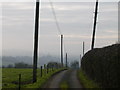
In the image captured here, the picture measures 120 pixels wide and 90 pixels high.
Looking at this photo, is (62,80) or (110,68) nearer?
(110,68)

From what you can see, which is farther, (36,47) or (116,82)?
(36,47)

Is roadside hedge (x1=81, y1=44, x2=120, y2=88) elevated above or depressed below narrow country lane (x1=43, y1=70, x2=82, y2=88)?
above

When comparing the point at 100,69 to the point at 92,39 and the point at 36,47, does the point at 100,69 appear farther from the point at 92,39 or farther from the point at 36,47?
the point at 92,39

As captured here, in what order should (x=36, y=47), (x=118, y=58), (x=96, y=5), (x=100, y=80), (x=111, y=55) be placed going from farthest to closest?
(x=96, y=5) → (x=36, y=47) → (x=100, y=80) → (x=111, y=55) → (x=118, y=58)

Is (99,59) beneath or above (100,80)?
above

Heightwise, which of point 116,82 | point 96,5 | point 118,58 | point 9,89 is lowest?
point 9,89

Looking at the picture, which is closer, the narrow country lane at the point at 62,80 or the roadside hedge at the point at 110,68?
the roadside hedge at the point at 110,68

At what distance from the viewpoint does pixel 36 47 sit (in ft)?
95.3

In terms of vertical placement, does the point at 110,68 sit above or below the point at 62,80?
above

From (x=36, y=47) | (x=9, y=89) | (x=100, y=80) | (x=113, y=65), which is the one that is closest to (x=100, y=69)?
(x=100, y=80)

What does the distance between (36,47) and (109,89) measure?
39.1ft

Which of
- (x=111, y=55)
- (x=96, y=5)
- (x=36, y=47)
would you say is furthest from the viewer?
(x=96, y=5)

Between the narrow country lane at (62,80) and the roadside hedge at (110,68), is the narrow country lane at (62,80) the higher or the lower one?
the lower one

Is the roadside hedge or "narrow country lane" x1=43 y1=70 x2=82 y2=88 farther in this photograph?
"narrow country lane" x1=43 y1=70 x2=82 y2=88
